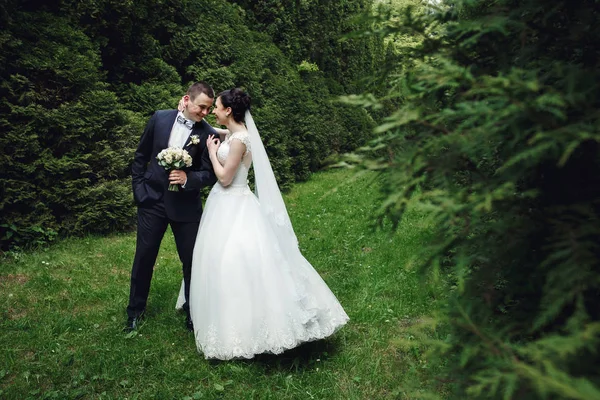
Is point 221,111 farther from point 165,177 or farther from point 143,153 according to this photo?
point 143,153

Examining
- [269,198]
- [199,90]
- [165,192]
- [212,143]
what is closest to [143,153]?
[165,192]

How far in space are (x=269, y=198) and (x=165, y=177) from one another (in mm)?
1054

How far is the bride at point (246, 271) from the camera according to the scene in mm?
3949

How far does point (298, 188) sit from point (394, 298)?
6838 millimetres

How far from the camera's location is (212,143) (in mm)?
4605

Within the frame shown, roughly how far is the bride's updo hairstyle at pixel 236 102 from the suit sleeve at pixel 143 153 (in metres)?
0.82

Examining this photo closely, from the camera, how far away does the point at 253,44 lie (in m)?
11.2

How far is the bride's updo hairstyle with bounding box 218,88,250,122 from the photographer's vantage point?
4398mm

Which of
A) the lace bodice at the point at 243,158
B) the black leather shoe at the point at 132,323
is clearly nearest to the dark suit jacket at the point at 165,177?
the lace bodice at the point at 243,158

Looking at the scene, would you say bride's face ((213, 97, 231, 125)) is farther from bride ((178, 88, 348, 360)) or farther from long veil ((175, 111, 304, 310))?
long veil ((175, 111, 304, 310))

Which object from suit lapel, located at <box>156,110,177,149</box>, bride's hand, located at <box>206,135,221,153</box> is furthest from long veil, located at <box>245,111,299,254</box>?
suit lapel, located at <box>156,110,177,149</box>

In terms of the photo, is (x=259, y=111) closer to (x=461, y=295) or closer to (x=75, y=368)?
(x=75, y=368)

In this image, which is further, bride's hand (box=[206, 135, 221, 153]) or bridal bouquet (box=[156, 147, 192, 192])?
bride's hand (box=[206, 135, 221, 153])

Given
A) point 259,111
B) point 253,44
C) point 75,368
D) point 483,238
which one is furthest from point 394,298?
point 253,44
